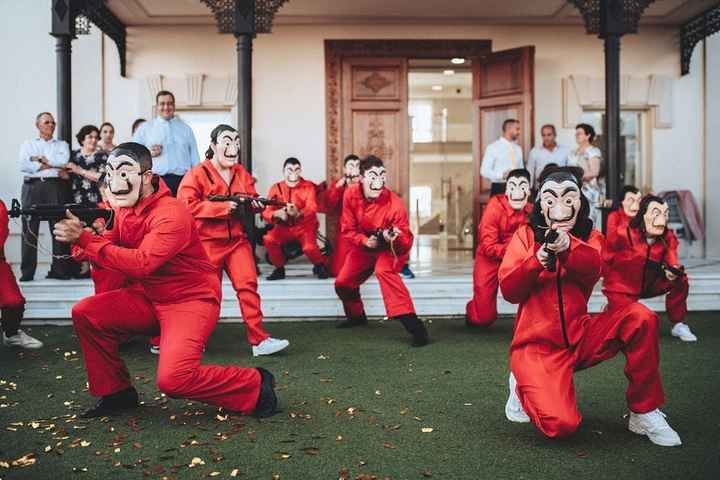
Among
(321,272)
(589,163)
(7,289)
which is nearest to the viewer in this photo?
(7,289)

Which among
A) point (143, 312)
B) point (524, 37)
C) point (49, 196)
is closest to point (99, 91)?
point (49, 196)

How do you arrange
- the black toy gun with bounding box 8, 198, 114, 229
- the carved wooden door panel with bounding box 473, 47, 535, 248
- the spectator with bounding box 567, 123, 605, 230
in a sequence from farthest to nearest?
the carved wooden door panel with bounding box 473, 47, 535, 248
the spectator with bounding box 567, 123, 605, 230
the black toy gun with bounding box 8, 198, 114, 229

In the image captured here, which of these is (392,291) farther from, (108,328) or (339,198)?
(339,198)

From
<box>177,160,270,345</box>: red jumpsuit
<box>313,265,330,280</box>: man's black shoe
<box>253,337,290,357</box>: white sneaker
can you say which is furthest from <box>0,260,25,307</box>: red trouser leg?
<box>313,265,330,280</box>: man's black shoe

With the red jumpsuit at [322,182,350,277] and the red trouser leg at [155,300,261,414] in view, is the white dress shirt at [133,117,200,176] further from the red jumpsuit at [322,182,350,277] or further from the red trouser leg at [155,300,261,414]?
the red trouser leg at [155,300,261,414]

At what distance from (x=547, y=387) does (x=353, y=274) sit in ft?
9.55

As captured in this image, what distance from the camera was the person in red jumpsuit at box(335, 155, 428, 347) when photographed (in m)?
5.39

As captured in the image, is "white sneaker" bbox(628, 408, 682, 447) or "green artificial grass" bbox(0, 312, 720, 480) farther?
"white sneaker" bbox(628, 408, 682, 447)

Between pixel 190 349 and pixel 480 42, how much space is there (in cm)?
744

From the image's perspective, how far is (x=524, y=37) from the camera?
32.0ft

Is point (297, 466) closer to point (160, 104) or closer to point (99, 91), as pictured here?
point (160, 104)

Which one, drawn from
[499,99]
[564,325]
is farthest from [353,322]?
[499,99]

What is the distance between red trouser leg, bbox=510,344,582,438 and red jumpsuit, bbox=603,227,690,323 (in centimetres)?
243

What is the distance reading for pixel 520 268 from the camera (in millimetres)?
3205
